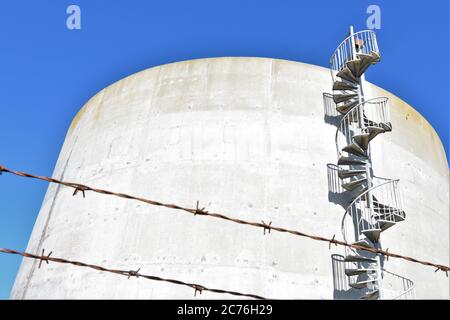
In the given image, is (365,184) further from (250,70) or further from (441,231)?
(250,70)

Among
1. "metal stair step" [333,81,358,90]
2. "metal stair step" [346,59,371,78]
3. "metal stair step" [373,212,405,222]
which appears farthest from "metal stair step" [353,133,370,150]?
"metal stair step" [346,59,371,78]

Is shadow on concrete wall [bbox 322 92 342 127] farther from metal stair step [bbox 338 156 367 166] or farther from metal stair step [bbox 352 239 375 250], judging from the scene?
metal stair step [bbox 352 239 375 250]

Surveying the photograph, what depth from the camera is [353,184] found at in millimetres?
11672

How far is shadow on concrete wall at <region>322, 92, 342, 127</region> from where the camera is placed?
1307 cm

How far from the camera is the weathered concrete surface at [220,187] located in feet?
35.1

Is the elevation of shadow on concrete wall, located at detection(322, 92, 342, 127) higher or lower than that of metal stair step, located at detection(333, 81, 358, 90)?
lower

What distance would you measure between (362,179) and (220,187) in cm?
322

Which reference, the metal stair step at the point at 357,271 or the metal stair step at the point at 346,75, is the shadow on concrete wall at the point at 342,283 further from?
the metal stair step at the point at 346,75

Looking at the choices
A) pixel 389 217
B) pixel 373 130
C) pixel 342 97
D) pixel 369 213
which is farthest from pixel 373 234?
pixel 342 97

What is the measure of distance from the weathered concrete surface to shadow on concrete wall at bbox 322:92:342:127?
0.47 ft

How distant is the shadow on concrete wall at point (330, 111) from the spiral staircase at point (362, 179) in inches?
5.2

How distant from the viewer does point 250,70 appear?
13.6 metres

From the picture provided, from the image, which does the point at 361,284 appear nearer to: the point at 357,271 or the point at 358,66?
the point at 357,271

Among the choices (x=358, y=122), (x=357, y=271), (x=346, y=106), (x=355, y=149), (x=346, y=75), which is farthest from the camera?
(x=346, y=75)
